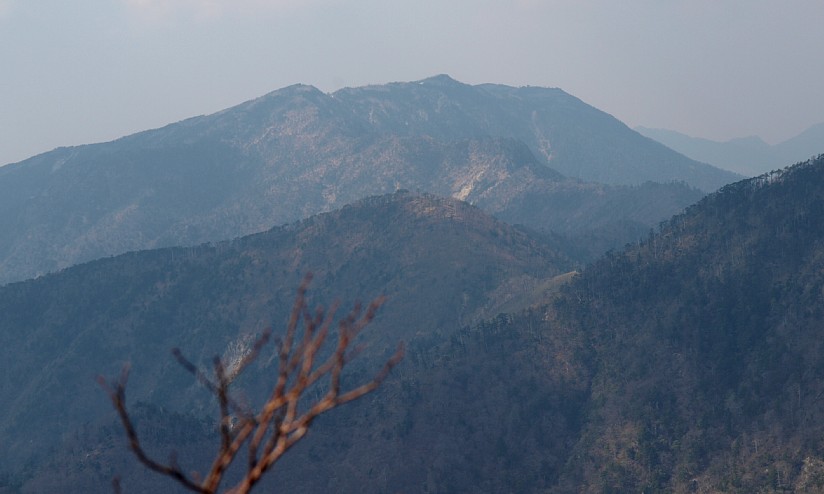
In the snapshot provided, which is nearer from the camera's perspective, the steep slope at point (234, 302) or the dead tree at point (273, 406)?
the dead tree at point (273, 406)

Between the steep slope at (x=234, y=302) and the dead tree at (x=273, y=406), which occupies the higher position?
the dead tree at (x=273, y=406)

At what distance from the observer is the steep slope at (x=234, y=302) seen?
→ 164000 millimetres

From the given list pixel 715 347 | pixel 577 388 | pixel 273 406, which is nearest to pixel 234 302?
pixel 577 388

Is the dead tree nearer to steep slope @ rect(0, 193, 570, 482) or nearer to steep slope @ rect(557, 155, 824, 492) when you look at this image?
steep slope @ rect(557, 155, 824, 492)

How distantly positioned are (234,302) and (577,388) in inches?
3530

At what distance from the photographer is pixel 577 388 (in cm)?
12219

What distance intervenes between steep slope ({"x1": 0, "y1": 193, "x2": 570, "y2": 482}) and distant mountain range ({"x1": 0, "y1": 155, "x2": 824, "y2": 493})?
2.71ft

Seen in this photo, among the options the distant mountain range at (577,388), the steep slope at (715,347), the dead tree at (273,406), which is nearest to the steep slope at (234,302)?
the distant mountain range at (577,388)

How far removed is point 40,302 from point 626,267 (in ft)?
438

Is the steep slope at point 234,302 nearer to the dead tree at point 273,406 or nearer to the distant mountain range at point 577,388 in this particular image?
the distant mountain range at point 577,388

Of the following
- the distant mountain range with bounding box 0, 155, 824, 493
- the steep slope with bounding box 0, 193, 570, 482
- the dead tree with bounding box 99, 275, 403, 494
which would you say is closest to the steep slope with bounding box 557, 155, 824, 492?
the distant mountain range with bounding box 0, 155, 824, 493

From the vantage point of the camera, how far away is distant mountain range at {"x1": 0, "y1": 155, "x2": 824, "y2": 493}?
102062 millimetres

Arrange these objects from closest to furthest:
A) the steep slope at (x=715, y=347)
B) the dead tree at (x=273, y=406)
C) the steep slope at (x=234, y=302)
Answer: the dead tree at (x=273, y=406) → the steep slope at (x=715, y=347) → the steep slope at (x=234, y=302)

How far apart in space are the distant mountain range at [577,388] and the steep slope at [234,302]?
2.71 feet
